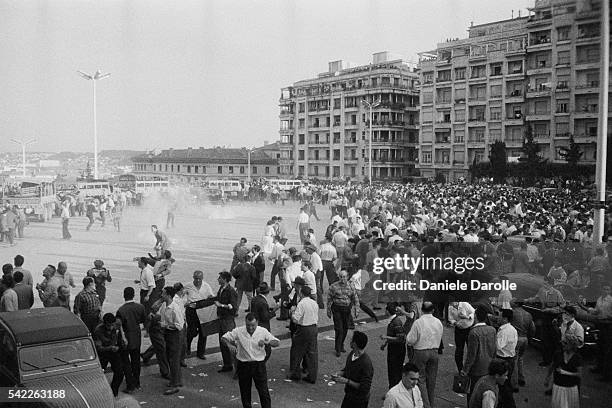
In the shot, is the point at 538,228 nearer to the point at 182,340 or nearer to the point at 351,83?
the point at 182,340

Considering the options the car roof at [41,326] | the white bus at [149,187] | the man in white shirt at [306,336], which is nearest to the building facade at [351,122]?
the white bus at [149,187]

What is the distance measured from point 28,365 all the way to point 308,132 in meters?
78.8

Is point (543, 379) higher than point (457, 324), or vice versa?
point (457, 324)

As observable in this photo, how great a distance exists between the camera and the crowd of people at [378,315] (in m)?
7.29

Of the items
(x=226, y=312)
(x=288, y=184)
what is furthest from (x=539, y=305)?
(x=288, y=184)

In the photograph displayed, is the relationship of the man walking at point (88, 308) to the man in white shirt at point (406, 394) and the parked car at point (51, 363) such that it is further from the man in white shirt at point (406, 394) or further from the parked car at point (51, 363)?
the man in white shirt at point (406, 394)

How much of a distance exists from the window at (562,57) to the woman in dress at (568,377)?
54095 millimetres

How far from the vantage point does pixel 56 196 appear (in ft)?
118

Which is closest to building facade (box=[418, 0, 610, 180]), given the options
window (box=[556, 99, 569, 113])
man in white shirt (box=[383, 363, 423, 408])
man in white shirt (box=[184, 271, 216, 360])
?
window (box=[556, 99, 569, 113])

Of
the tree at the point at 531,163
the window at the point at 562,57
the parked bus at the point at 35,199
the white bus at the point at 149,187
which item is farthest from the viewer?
the window at the point at 562,57

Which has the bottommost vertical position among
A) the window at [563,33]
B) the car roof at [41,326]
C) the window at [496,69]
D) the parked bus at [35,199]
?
the car roof at [41,326]

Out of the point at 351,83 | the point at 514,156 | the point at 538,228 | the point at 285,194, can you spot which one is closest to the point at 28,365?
the point at 538,228

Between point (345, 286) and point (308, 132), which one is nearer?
point (345, 286)

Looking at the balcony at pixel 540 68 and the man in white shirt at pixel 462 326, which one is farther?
the balcony at pixel 540 68
